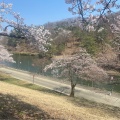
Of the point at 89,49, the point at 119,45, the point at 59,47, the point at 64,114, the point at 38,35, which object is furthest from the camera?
the point at 59,47

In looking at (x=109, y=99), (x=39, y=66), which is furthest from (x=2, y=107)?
(x=39, y=66)

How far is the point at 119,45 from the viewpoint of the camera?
2109 cm

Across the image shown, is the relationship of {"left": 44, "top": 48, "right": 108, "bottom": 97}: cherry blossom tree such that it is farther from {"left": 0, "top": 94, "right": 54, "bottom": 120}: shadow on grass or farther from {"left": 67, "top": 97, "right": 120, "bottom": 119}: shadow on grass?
{"left": 0, "top": 94, "right": 54, "bottom": 120}: shadow on grass

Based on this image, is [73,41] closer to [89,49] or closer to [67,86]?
[89,49]

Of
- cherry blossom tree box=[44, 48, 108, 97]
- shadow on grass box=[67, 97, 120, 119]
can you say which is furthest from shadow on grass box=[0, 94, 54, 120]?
cherry blossom tree box=[44, 48, 108, 97]

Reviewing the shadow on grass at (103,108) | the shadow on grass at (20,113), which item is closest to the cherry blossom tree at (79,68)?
the shadow on grass at (103,108)

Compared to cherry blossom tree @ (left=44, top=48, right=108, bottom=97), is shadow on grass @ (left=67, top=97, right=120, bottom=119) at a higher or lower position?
lower

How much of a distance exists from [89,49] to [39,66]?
99.1ft

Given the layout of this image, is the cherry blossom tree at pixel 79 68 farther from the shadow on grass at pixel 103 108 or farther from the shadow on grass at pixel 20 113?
the shadow on grass at pixel 20 113

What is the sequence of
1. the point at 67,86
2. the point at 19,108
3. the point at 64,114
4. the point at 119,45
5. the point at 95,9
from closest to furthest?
the point at 95,9 < the point at 19,108 < the point at 64,114 < the point at 119,45 < the point at 67,86

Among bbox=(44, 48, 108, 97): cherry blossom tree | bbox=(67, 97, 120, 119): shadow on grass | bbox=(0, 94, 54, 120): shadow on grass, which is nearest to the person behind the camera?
bbox=(0, 94, 54, 120): shadow on grass

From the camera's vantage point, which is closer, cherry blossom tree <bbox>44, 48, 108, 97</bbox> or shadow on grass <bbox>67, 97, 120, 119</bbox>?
shadow on grass <bbox>67, 97, 120, 119</bbox>

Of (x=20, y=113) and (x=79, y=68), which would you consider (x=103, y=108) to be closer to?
(x=20, y=113)

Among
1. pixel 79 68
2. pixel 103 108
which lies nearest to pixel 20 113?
pixel 103 108
